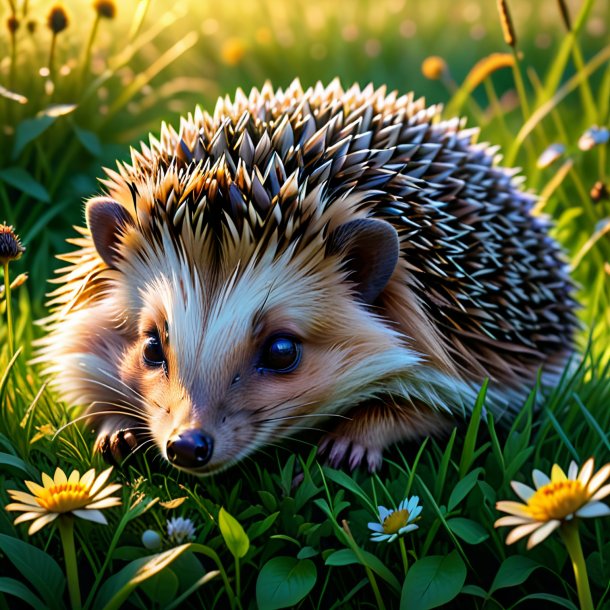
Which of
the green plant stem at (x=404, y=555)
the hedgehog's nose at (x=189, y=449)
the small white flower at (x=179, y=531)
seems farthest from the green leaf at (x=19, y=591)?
the green plant stem at (x=404, y=555)

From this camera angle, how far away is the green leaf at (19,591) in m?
2.03

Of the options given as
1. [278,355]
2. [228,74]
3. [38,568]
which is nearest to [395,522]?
[278,355]

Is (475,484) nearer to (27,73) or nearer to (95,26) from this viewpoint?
(95,26)

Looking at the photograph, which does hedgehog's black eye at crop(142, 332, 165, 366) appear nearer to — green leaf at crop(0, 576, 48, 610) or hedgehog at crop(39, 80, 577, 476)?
hedgehog at crop(39, 80, 577, 476)

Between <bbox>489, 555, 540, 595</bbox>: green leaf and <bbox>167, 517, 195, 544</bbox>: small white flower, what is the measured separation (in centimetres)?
71

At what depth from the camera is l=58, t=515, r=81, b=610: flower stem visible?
6.34ft

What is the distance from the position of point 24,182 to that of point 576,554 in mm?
2818

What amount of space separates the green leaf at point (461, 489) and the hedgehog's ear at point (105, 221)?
1.21 meters

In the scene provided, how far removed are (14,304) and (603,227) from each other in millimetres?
2384

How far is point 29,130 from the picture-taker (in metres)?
3.80

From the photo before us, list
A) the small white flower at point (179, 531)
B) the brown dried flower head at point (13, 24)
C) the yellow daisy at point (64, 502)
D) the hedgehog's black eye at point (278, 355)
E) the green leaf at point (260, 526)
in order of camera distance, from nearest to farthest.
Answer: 1. the yellow daisy at point (64, 502)
2. the small white flower at point (179, 531)
3. the green leaf at point (260, 526)
4. the hedgehog's black eye at point (278, 355)
5. the brown dried flower head at point (13, 24)

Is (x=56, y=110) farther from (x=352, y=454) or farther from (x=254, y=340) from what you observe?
(x=352, y=454)

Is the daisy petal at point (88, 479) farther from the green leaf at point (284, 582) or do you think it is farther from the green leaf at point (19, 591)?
the green leaf at point (284, 582)

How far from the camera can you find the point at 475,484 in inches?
91.5
